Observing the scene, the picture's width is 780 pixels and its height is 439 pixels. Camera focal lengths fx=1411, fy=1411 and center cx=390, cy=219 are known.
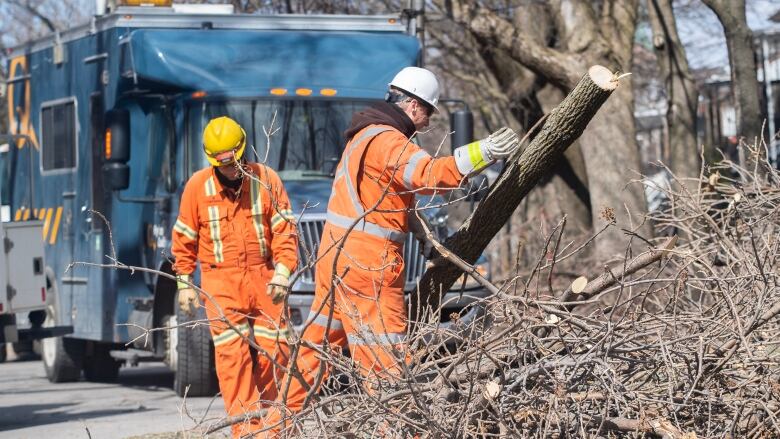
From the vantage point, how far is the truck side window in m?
12.2

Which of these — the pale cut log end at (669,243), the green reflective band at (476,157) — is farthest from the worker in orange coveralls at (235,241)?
the pale cut log end at (669,243)

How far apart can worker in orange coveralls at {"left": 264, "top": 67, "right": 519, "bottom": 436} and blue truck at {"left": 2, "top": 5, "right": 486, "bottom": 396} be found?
3213mm

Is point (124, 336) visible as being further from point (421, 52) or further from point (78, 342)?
point (421, 52)

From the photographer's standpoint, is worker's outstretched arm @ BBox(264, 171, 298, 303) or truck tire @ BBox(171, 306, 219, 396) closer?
worker's outstretched arm @ BBox(264, 171, 298, 303)

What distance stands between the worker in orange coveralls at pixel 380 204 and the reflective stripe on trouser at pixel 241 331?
957 millimetres

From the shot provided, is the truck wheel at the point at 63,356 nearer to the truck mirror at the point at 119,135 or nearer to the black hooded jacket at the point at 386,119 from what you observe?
the truck mirror at the point at 119,135

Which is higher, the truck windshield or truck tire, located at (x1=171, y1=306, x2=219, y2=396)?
the truck windshield

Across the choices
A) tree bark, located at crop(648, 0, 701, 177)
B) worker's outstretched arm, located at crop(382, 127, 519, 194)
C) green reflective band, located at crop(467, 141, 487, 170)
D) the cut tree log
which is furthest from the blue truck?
tree bark, located at crop(648, 0, 701, 177)

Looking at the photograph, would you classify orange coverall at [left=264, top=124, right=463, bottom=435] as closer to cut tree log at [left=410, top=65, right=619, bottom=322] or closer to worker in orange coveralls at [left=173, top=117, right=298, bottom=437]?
cut tree log at [left=410, top=65, right=619, bottom=322]

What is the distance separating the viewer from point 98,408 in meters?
10.3

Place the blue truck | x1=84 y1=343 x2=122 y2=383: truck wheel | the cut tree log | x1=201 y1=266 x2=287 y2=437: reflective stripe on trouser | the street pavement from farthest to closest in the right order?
x1=84 y1=343 x2=122 y2=383: truck wheel → the blue truck → the street pavement → x1=201 y1=266 x2=287 y2=437: reflective stripe on trouser → the cut tree log

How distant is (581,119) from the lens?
6.04 meters

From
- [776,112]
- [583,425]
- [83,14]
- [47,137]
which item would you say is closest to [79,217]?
[47,137]

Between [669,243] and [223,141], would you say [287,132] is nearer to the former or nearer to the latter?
[223,141]
